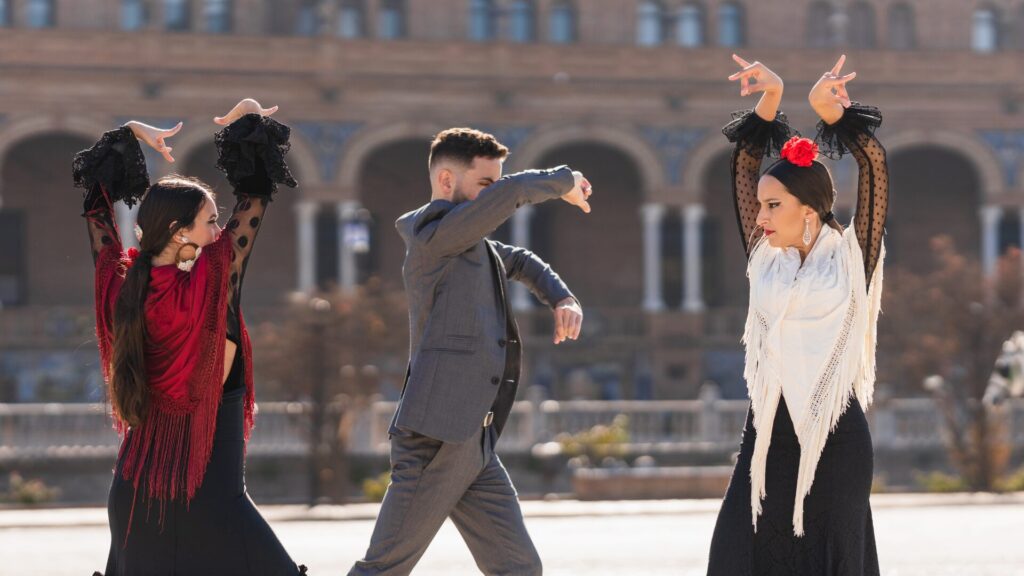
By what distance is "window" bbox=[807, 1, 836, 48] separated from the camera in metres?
38.2

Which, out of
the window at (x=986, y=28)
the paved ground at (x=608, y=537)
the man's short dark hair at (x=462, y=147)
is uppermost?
the window at (x=986, y=28)

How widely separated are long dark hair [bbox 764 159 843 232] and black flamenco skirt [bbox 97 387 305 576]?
1.85 metres

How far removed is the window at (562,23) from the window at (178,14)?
714 cm

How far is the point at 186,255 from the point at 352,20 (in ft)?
104

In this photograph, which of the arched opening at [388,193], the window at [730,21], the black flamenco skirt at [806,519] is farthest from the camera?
the window at [730,21]

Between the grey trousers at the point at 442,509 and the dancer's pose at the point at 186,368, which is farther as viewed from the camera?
the grey trousers at the point at 442,509

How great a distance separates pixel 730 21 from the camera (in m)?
38.1

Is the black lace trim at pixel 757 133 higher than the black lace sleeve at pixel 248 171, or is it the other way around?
the black lace trim at pixel 757 133

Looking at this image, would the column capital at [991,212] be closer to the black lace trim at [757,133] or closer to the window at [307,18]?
the window at [307,18]

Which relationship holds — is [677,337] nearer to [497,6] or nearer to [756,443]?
[497,6]

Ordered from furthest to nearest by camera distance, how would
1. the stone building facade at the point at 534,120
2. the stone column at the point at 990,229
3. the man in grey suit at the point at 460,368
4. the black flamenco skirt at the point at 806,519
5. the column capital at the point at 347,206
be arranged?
the stone column at the point at 990,229 < the column capital at the point at 347,206 < the stone building facade at the point at 534,120 < the man in grey suit at the point at 460,368 < the black flamenco skirt at the point at 806,519

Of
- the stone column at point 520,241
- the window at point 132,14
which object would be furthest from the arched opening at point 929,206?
the window at point 132,14

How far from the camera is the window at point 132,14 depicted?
3581cm

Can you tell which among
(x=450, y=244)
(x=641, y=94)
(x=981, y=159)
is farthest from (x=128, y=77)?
(x=450, y=244)
